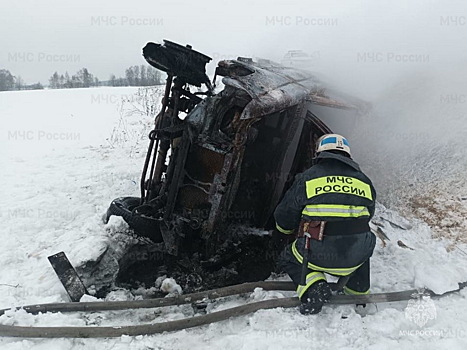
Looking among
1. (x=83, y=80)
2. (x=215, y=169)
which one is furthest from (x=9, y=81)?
(x=215, y=169)

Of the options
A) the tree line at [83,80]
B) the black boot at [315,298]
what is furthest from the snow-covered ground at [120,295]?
the tree line at [83,80]

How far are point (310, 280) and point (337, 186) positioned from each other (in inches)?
30.4

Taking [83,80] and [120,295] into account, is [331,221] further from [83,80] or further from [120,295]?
[83,80]

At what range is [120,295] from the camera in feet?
12.1

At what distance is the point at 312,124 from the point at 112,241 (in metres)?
2.63

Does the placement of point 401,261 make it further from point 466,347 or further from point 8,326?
point 8,326

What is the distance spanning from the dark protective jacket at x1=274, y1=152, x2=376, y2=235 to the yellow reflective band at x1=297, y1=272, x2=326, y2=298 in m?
0.34

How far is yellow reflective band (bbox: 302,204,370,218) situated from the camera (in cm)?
302

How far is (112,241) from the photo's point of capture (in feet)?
13.9

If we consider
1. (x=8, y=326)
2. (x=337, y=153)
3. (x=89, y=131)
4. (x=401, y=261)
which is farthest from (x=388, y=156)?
(x=89, y=131)

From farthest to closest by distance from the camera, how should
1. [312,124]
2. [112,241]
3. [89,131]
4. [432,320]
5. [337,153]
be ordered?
[89,131] < [312,124] < [112,241] < [337,153] < [432,320]

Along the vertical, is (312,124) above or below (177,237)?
above

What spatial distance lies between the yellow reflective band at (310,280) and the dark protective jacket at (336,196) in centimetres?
34

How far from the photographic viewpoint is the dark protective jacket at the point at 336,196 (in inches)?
119
